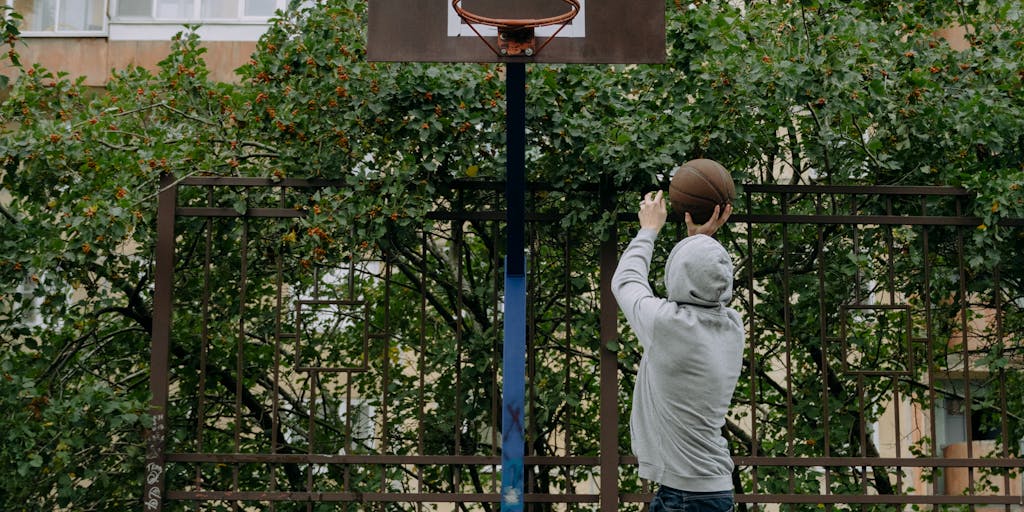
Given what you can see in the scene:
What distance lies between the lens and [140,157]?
20.9 feet

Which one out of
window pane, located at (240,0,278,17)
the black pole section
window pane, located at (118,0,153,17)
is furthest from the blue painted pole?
window pane, located at (118,0,153,17)

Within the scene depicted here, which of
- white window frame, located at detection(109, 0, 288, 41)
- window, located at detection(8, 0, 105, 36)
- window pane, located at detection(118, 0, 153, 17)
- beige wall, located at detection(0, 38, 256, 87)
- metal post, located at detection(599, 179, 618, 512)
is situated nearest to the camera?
metal post, located at detection(599, 179, 618, 512)

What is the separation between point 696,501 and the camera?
344cm

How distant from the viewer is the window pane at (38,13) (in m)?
13.2

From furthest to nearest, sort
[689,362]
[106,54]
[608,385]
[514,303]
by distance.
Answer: [106,54] → [608,385] → [514,303] → [689,362]

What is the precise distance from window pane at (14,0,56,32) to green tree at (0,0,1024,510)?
6763 mm

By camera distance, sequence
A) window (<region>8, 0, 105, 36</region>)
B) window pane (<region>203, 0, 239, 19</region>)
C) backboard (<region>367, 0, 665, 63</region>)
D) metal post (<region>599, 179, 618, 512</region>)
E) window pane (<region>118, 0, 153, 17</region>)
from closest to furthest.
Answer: backboard (<region>367, 0, 665, 63</region>) → metal post (<region>599, 179, 618, 512</region>) → window pane (<region>203, 0, 239, 19</region>) → window pane (<region>118, 0, 153, 17</region>) → window (<region>8, 0, 105, 36</region>)

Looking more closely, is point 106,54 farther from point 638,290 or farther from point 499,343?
point 638,290

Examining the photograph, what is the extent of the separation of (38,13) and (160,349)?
8.95 metres

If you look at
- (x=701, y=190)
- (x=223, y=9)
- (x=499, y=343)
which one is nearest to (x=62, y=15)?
(x=223, y=9)

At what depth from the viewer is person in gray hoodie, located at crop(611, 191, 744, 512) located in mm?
3408

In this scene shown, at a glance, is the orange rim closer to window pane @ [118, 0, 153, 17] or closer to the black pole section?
the black pole section

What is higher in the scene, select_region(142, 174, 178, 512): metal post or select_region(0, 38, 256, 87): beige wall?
select_region(0, 38, 256, 87): beige wall

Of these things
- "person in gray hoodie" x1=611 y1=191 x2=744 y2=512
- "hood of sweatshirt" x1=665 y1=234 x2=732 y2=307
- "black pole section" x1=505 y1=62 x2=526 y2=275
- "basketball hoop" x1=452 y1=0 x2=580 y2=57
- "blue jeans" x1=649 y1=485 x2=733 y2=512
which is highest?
"basketball hoop" x1=452 y1=0 x2=580 y2=57
